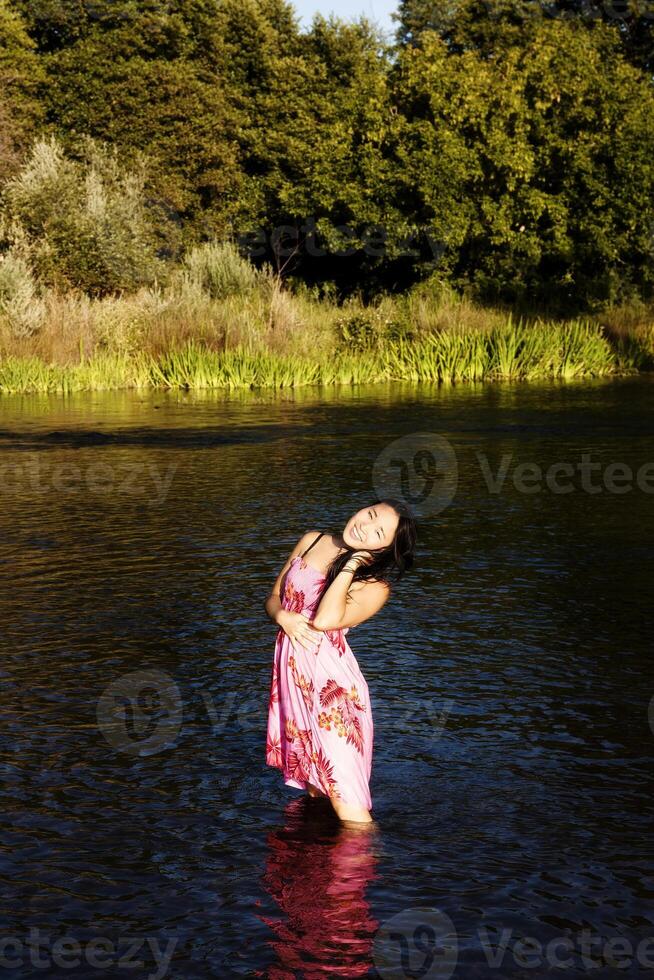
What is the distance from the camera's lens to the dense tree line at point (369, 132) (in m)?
36.1

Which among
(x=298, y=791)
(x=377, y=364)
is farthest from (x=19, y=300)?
(x=298, y=791)

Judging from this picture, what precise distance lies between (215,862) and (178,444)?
12.8 m

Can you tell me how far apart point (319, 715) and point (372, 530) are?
2.30ft

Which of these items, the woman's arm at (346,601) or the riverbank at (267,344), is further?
the riverbank at (267,344)

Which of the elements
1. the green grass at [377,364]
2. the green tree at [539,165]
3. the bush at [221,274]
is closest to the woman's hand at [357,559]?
the green grass at [377,364]

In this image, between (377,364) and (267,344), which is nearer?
(267,344)

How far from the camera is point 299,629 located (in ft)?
16.0

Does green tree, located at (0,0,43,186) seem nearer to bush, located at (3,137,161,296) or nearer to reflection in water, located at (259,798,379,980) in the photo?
bush, located at (3,137,161,296)

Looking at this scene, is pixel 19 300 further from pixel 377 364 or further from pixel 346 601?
pixel 346 601

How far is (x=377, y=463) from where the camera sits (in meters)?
15.1

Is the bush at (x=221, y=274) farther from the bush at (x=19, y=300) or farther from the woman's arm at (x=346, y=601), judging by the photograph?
the woman's arm at (x=346, y=601)

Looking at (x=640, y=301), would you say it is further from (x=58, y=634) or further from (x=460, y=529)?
(x=58, y=634)

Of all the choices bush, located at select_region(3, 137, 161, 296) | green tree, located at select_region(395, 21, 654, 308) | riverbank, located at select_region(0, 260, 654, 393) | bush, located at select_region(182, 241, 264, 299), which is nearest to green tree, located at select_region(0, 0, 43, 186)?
bush, located at select_region(3, 137, 161, 296)

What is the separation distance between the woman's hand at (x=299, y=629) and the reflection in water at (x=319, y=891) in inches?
25.5
